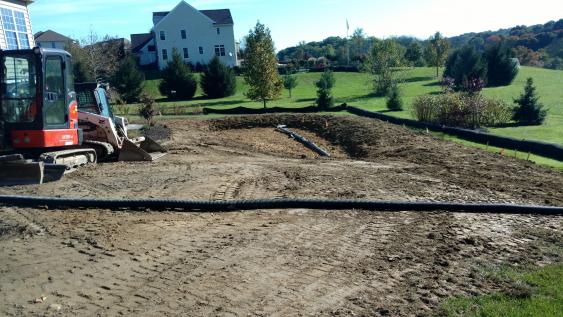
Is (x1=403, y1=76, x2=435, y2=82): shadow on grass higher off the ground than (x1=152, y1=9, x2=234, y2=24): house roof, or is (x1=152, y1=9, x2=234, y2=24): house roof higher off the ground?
(x1=152, y1=9, x2=234, y2=24): house roof

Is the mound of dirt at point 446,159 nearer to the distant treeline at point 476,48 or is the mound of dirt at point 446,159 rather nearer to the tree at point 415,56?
the distant treeline at point 476,48

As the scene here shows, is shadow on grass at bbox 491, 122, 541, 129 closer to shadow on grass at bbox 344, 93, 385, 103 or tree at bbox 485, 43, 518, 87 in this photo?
shadow on grass at bbox 344, 93, 385, 103

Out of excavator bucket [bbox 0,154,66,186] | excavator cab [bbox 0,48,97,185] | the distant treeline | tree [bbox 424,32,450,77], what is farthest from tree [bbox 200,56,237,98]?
excavator bucket [bbox 0,154,66,186]

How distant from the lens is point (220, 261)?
611 cm

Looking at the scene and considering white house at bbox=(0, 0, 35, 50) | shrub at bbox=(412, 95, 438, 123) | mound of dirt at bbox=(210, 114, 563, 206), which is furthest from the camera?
shrub at bbox=(412, 95, 438, 123)

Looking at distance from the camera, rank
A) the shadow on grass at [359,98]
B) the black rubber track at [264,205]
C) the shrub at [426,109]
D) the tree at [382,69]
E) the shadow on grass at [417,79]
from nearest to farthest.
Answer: the black rubber track at [264,205], the shrub at [426,109], the shadow on grass at [359,98], the tree at [382,69], the shadow on grass at [417,79]

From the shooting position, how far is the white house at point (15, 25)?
20766 mm

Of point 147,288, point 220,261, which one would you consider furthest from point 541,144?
point 147,288

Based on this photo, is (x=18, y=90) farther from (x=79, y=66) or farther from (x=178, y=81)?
(x=178, y=81)

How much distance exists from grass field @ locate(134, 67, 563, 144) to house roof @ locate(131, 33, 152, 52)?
1954 cm

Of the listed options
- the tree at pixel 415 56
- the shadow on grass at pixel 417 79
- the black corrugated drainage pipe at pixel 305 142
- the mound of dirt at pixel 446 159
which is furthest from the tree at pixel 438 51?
the black corrugated drainage pipe at pixel 305 142

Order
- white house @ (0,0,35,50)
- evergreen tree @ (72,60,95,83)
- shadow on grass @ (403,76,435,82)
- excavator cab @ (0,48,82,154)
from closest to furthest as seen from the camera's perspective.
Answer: excavator cab @ (0,48,82,154) < white house @ (0,0,35,50) < evergreen tree @ (72,60,95,83) < shadow on grass @ (403,76,435,82)

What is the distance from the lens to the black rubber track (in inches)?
318

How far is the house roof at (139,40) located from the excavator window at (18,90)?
65.8 metres
